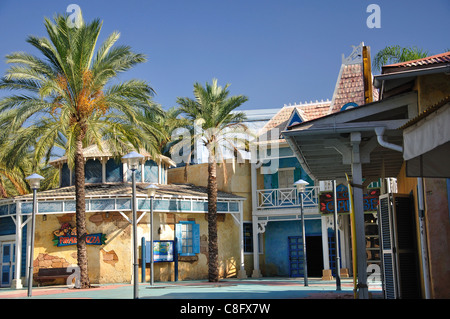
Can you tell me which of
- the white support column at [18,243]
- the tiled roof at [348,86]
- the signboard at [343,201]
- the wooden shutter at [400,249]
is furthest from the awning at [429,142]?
the white support column at [18,243]

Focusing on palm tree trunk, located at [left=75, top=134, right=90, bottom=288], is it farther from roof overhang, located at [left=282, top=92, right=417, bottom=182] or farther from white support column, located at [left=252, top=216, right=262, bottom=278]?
roof overhang, located at [left=282, top=92, right=417, bottom=182]

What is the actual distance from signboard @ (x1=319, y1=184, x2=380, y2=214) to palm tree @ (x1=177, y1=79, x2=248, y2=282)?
504 centimetres

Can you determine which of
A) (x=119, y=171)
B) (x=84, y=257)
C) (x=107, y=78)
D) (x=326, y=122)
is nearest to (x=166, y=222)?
(x=119, y=171)

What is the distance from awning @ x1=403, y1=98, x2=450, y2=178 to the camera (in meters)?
6.28

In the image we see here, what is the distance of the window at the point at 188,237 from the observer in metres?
27.8

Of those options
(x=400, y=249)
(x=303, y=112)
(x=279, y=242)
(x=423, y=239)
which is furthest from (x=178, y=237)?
(x=423, y=239)

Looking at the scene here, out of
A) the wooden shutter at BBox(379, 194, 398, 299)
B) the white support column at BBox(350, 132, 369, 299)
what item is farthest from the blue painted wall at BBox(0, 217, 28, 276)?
the white support column at BBox(350, 132, 369, 299)

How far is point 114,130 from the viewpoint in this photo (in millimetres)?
23594

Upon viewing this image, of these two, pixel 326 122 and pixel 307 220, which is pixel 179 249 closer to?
pixel 307 220

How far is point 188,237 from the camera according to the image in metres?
28.3

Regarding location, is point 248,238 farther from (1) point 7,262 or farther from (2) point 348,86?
(1) point 7,262

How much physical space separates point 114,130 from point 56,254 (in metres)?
6.85

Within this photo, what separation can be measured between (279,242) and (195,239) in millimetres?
5174

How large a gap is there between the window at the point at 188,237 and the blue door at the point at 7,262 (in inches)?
299
